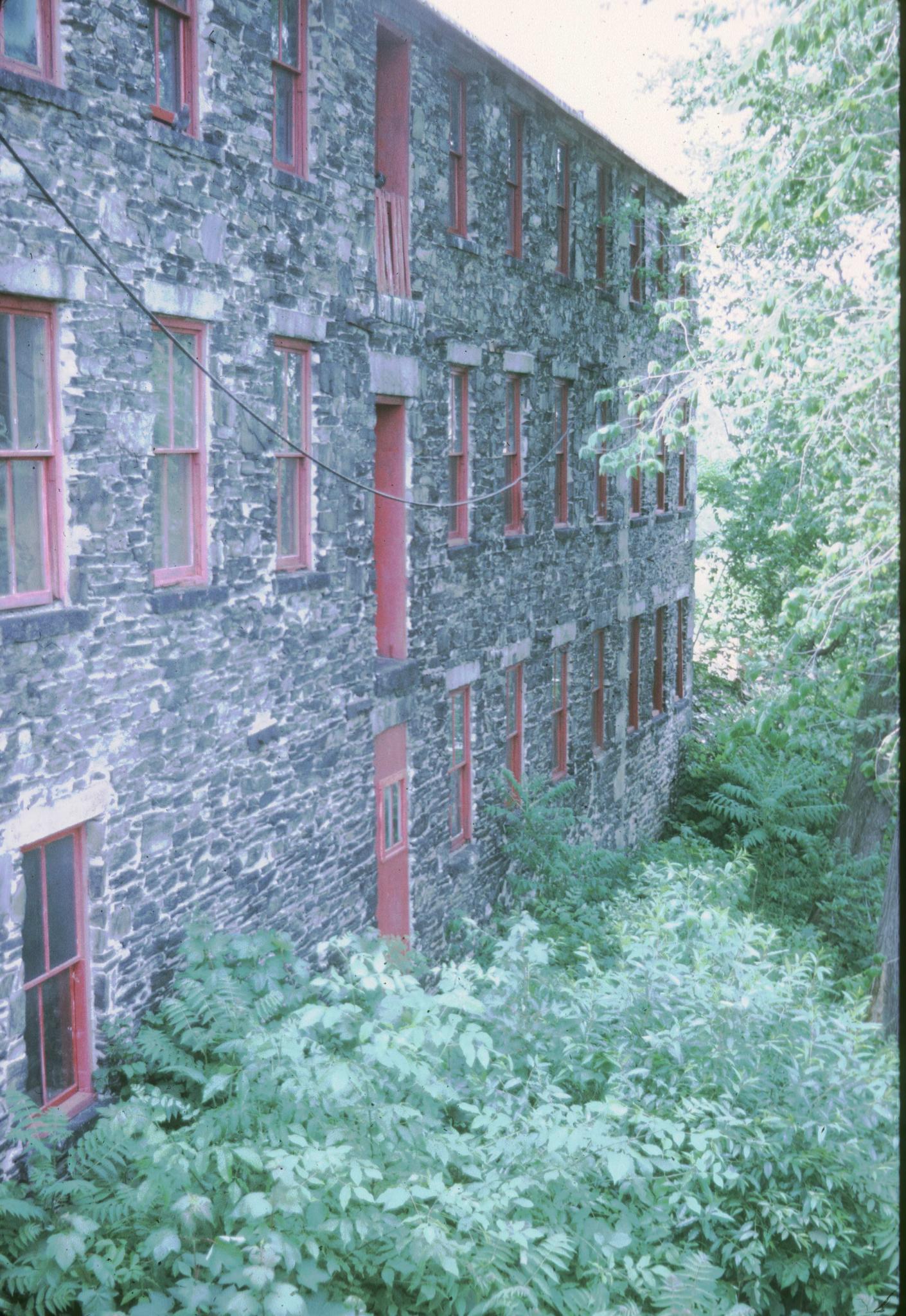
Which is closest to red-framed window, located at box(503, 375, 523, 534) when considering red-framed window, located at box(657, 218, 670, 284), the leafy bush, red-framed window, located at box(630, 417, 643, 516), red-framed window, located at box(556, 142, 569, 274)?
red-framed window, located at box(556, 142, 569, 274)

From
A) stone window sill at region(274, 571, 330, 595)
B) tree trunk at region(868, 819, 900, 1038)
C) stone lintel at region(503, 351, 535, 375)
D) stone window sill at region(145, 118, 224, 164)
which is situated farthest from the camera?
stone lintel at region(503, 351, 535, 375)

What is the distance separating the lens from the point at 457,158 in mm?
12695

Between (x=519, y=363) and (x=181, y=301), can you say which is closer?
(x=181, y=301)

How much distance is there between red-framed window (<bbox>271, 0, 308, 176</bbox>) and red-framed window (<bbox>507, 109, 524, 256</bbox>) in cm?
464

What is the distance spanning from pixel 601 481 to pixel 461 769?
6099mm

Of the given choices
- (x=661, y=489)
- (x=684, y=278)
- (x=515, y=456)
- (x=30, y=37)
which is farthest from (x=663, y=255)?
(x=30, y=37)

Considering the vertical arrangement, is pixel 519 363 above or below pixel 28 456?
above

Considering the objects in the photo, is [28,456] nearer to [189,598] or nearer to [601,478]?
[189,598]

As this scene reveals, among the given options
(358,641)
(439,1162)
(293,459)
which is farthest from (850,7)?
(439,1162)

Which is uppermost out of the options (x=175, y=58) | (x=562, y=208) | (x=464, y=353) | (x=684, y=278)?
(x=684, y=278)

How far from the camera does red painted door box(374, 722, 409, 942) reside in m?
11.4

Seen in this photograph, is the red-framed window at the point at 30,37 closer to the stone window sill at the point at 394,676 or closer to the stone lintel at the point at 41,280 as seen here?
the stone lintel at the point at 41,280

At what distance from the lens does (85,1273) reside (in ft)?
19.1

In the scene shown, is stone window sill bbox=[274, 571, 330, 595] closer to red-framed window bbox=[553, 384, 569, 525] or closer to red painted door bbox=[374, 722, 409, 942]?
red painted door bbox=[374, 722, 409, 942]
